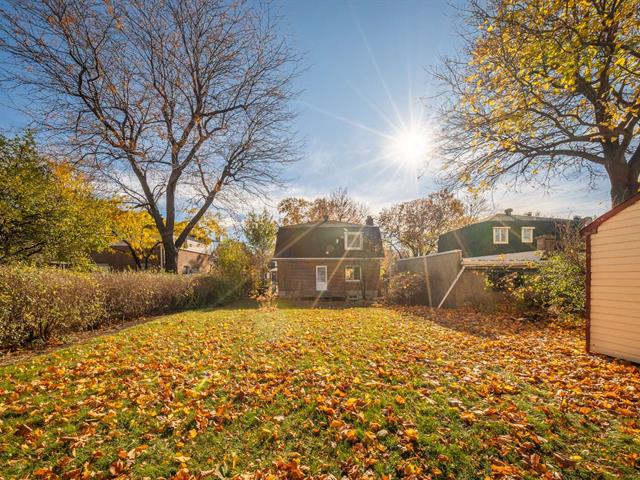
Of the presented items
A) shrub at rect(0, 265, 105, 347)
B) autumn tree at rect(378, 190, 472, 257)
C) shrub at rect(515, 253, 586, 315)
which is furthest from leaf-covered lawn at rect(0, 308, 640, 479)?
autumn tree at rect(378, 190, 472, 257)

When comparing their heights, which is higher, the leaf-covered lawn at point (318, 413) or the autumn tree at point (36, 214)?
the autumn tree at point (36, 214)

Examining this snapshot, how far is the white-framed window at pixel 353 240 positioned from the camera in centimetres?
2334

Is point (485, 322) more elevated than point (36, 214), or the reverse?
point (36, 214)

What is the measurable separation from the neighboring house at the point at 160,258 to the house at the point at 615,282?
24.2 m

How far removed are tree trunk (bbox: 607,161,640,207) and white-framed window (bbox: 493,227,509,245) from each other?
1801cm

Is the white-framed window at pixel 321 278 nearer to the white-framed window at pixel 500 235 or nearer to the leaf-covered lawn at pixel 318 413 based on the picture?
the leaf-covered lawn at pixel 318 413

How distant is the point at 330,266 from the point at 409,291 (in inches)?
288

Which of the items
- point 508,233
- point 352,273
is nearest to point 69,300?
point 352,273

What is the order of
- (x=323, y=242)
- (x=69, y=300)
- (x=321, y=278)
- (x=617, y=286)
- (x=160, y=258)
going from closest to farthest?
(x=617, y=286), (x=69, y=300), (x=321, y=278), (x=323, y=242), (x=160, y=258)

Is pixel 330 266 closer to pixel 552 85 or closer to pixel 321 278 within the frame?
pixel 321 278

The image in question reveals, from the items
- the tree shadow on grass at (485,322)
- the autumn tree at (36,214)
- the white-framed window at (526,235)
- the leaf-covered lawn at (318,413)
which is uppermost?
the white-framed window at (526,235)

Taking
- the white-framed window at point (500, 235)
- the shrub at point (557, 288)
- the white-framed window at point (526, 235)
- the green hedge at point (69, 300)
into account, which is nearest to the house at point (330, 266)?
the green hedge at point (69, 300)

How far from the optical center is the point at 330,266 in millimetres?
22781

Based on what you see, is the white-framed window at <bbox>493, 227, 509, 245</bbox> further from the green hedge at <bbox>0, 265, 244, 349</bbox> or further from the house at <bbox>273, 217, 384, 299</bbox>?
the green hedge at <bbox>0, 265, 244, 349</bbox>
